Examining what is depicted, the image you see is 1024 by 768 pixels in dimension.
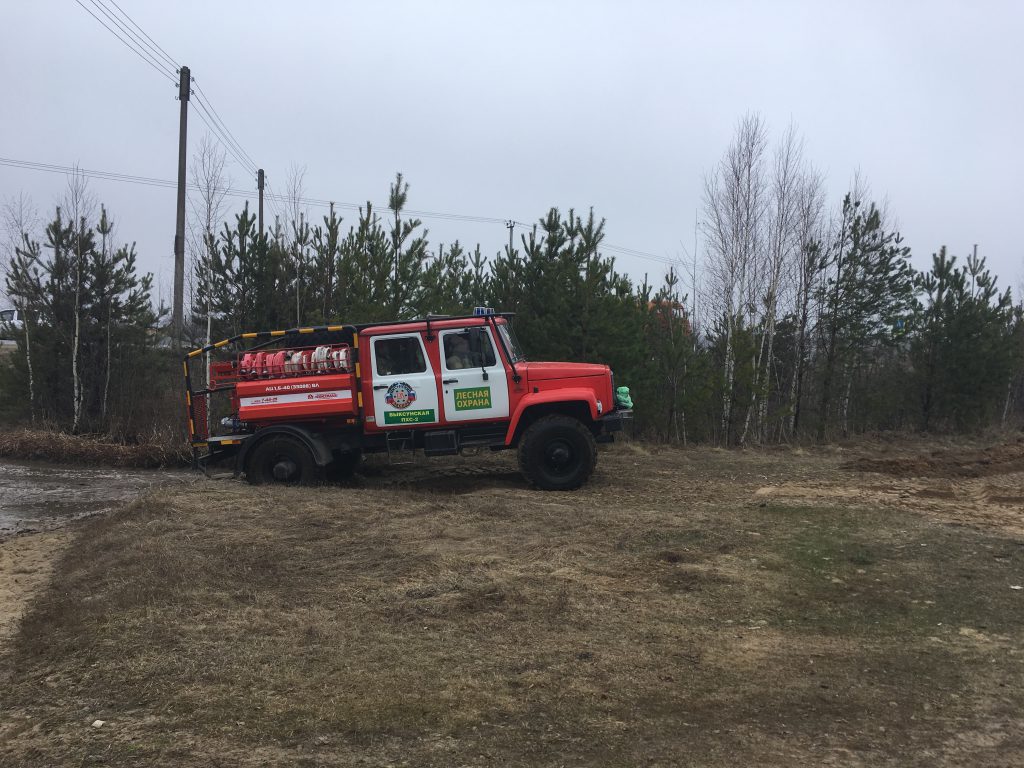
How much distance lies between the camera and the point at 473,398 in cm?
995

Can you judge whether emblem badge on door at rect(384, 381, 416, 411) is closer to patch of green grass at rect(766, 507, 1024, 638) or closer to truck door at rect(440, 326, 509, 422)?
truck door at rect(440, 326, 509, 422)

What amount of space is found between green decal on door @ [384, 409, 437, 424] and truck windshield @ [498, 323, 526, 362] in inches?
53.2

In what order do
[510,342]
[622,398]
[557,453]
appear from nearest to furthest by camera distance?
[557,453] < [510,342] < [622,398]

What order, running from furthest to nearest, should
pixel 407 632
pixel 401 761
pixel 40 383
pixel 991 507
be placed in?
pixel 40 383 → pixel 991 507 → pixel 407 632 → pixel 401 761

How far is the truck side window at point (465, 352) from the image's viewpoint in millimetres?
9922

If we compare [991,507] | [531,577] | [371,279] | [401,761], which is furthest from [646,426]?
[401,761]

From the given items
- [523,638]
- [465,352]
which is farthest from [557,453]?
[523,638]

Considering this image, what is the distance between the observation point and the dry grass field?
345 cm

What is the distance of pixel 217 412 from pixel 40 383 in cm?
482

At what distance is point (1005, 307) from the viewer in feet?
68.7

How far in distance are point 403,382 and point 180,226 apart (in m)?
10.6

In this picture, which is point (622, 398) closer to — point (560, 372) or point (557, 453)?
point (560, 372)

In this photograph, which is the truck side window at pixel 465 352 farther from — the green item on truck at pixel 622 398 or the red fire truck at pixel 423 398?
the green item on truck at pixel 622 398

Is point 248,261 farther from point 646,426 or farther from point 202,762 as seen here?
point 202,762
